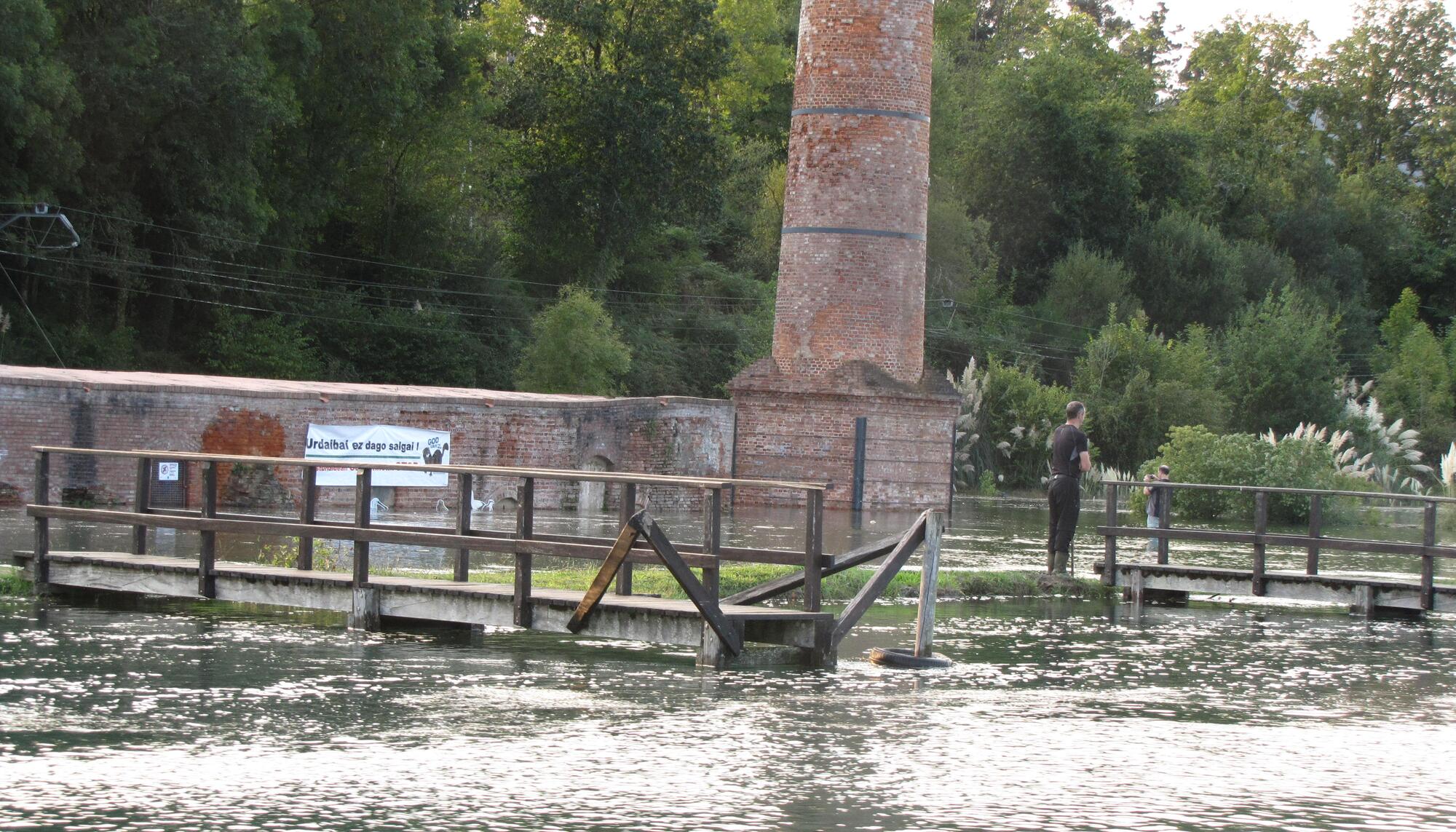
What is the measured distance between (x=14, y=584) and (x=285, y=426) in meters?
10.6

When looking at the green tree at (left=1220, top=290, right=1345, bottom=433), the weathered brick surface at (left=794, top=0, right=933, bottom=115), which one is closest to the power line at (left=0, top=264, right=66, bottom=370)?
the weathered brick surface at (left=794, top=0, right=933, bottom=115)

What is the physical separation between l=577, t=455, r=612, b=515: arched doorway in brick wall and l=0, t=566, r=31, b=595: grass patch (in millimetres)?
13756

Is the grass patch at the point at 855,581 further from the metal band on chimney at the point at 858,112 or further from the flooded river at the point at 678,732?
the metal band on chimney at the point at 858,112

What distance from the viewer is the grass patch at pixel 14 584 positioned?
14.5 metres

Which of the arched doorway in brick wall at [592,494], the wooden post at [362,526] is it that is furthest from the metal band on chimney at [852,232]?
the wooden post at [362,526]

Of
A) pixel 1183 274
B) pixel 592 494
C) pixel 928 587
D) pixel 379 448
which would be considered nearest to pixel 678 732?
pixel 928 587

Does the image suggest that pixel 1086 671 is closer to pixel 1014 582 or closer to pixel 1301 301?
pixel 1014 582

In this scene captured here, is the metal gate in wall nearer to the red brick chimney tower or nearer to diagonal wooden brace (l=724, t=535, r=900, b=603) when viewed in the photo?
the red brick chimney tower

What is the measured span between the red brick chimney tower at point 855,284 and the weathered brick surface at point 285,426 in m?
1.90

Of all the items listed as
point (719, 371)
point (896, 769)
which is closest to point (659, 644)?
point (896, 769)

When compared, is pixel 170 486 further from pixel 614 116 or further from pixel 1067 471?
pixel 614 116

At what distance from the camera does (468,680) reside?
11.1m

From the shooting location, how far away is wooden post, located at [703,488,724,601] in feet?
37.1

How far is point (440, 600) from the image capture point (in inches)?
493
